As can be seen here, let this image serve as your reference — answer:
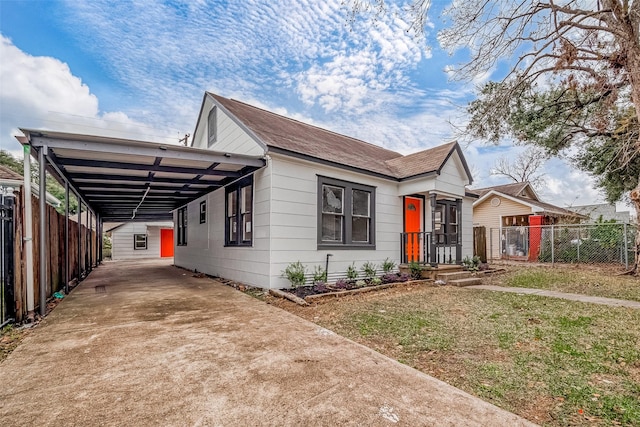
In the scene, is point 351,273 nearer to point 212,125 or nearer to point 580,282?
point 580,282

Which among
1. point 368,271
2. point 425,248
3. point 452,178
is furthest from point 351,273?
point 452,178

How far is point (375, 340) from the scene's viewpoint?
3.95 metres

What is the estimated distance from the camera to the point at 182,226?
14.0 m

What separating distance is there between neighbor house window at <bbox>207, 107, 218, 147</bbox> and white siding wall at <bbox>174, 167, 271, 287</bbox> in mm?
1891

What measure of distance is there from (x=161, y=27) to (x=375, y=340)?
1142 centimetres

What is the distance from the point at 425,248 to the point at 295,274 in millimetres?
4538

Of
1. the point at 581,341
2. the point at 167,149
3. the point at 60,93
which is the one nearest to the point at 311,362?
the point at 581,341

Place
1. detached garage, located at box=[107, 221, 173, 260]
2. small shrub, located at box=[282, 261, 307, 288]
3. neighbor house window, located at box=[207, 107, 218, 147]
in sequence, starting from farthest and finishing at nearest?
A: detached garage, located at box=[107, 221, 173, 260] → neighbor house window, located at box=[207, 107, 218, 147] → small shrub, located at box=[282, 261, 307, 288]

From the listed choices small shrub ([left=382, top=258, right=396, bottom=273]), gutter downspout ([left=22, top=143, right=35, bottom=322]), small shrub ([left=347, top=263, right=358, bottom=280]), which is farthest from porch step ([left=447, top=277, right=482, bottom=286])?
gutter downspout ([left=22, top=143, right=35, bottom=322])

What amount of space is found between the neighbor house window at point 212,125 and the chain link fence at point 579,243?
12.8 metres

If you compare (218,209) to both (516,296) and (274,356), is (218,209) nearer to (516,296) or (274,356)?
(274,356)

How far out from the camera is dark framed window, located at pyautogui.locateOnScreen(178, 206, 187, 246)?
1360 cm

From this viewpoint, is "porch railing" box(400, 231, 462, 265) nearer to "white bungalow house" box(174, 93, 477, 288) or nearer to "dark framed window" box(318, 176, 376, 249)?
"white bungalow house" box(174, 93, 477, 288)

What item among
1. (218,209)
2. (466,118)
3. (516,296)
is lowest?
(516,296)
